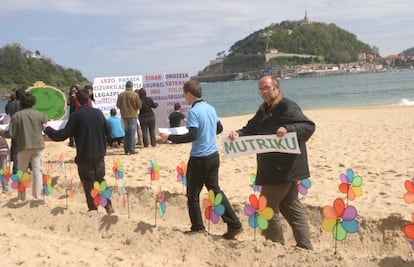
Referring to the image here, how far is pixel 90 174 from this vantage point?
598cm

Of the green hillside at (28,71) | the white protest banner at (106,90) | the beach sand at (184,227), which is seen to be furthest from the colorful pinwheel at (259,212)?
the green hillside at (28,71)

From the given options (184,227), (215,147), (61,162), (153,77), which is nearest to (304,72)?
(153,77)

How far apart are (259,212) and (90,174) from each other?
2.44 m

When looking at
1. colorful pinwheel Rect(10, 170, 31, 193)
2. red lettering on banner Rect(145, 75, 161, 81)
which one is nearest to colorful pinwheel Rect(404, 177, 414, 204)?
colorful pinwheel Rect(10, 170, 31, 193)

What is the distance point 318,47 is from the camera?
155m

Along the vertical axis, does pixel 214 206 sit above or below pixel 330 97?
above

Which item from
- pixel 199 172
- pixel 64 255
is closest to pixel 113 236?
pixel 64 255

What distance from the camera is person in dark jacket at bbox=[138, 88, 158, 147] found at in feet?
40.7

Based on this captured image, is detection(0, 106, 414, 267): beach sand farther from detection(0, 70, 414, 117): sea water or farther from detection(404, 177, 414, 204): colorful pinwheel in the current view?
detection(0, 70, 414, 117): sea water

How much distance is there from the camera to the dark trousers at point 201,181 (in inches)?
191

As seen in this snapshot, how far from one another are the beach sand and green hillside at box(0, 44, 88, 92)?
66042mm

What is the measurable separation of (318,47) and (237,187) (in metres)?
154

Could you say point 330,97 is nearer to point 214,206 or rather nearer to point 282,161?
point 214,206

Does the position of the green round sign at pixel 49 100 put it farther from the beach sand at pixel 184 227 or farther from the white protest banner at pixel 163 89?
the beach sand at pixel 184 227
